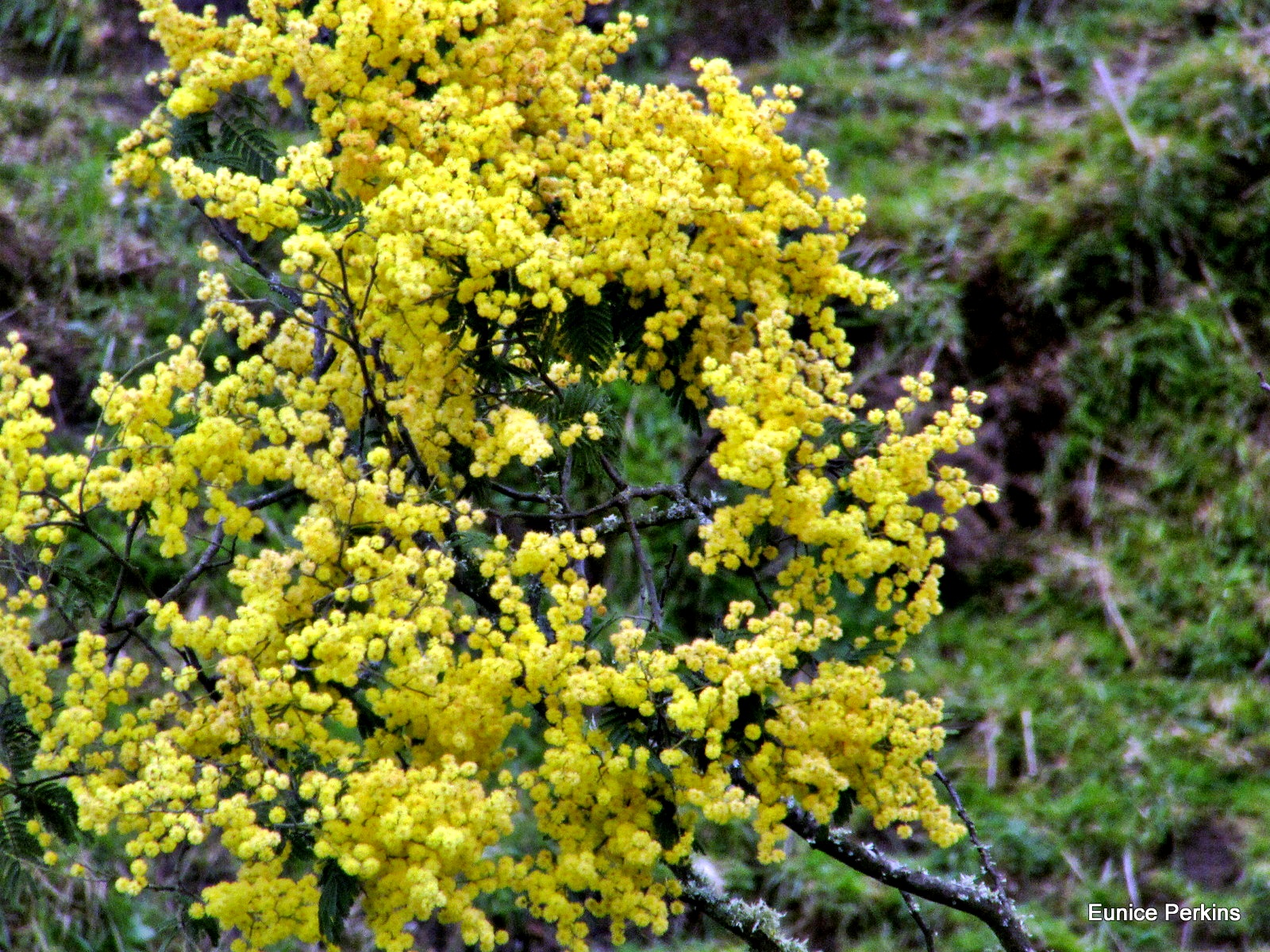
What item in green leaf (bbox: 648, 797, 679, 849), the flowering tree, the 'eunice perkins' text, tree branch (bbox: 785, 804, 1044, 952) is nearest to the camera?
the flowering tree

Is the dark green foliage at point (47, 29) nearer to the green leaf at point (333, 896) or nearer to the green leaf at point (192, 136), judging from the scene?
the green leaf at point (192, 136)

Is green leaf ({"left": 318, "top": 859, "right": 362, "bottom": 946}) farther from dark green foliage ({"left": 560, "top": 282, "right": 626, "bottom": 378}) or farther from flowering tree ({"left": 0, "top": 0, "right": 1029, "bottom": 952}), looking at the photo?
dark green foliage ({"left": 560, "top": 282, "right": 626, "bottom": 378})

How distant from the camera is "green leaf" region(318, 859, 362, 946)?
1.91 meters

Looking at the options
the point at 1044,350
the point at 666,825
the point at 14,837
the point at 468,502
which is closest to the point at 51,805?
the point at 14,837

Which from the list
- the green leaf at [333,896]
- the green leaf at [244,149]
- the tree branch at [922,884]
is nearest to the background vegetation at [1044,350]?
the tree branch at [922,884]

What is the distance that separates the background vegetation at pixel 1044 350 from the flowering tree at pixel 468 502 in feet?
5.17

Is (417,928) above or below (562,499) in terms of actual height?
below

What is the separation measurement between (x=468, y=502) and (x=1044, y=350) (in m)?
3.20

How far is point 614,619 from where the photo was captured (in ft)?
7.34

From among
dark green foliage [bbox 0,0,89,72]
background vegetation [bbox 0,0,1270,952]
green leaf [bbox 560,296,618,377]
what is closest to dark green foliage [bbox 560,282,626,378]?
green leaf [bbox 560,296,618,377]

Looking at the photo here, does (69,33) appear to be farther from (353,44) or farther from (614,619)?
(614,619)

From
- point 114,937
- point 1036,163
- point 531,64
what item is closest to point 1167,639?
point 1036,163

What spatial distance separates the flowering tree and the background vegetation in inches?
62.0

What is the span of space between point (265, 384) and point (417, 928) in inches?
106
